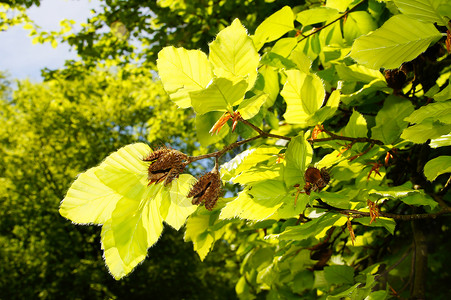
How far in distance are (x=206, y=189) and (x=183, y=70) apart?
307 millimetres

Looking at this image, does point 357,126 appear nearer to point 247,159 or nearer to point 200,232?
point 247,159

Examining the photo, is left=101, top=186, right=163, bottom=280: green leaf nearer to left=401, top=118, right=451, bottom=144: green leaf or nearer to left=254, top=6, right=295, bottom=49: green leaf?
left=401, top=118, right=451, bottom=144: green leaf

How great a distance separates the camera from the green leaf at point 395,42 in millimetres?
784

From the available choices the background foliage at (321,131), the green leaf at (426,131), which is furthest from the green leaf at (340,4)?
the green leaf at (426,131)

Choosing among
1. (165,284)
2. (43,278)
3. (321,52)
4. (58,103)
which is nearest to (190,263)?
(165,284)

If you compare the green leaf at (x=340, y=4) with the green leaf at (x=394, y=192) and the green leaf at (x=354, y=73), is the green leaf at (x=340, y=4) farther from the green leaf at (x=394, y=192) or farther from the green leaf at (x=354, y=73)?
the green leaf at (x=394, y=192)

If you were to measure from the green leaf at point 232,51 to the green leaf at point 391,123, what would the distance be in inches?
29.4

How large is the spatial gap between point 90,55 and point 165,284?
13.6 m

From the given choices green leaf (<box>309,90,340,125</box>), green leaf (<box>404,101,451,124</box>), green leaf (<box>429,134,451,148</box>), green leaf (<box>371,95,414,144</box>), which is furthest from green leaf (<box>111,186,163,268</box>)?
green leaf (<box>371,95,414,144</box>)

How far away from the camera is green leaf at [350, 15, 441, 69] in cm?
78

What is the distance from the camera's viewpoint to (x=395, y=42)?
793 millimetres

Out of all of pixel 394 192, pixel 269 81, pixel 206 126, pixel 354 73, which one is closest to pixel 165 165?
pixel 206 126

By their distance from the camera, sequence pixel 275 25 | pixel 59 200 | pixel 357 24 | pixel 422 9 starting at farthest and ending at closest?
pixel 59 200 < pixel 357 24 < pixel 275 25 < pixel 422 9

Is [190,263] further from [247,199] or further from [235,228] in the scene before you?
[247,199]
